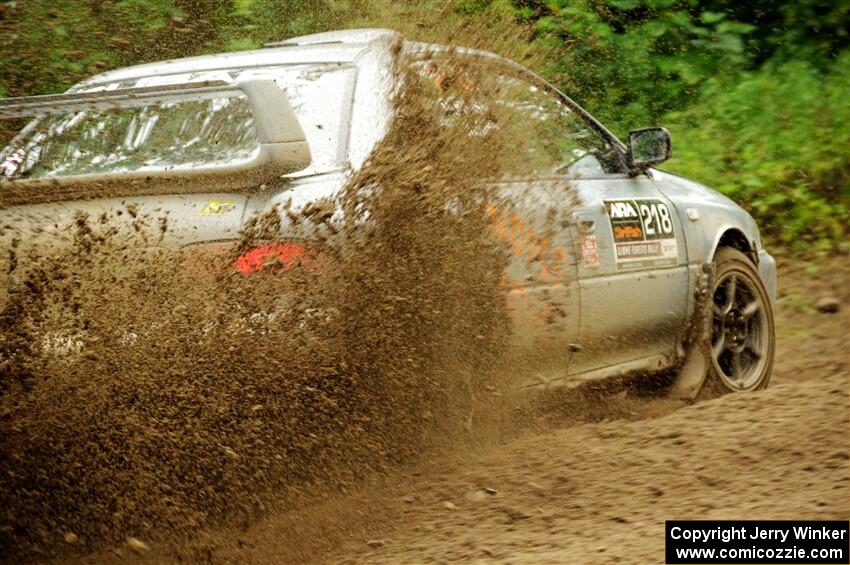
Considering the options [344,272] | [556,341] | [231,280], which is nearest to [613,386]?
[556,341]

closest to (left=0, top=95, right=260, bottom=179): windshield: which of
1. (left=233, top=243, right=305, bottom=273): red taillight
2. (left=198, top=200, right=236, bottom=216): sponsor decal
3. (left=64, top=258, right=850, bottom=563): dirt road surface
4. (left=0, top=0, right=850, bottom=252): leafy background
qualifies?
(left=198, top=200, right=236, bottom=216): sponsor decal

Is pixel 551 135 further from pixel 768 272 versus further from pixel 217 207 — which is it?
pixel 768 272

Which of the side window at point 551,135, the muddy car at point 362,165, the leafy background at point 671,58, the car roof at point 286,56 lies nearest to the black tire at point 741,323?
the muddy car at point 362,165

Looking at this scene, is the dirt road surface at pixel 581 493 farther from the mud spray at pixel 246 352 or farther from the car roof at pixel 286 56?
the car roof at pixel 286 56

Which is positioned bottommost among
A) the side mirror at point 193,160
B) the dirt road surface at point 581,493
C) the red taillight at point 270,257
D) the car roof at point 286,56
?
the dirt road surface at point 581,493

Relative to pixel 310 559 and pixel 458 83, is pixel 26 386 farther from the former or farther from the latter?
pixel 458 83

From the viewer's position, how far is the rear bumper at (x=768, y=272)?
21.7 ft

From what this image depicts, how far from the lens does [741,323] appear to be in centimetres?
629

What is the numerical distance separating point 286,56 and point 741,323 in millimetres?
3014

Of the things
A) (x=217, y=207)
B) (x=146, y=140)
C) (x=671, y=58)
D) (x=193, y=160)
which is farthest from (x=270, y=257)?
(x=671, y=58)

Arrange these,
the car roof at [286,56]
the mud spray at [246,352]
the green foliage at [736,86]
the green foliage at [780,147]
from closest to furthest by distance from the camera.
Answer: the mud spray at [246,352] → the car roof at [286,56] → the green foliage at [780,147] → the green foliage at [736,86]

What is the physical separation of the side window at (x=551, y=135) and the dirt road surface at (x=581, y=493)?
1178mm

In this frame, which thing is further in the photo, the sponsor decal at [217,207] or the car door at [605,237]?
the car door at [605,237]

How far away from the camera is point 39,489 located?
11.5 ft
